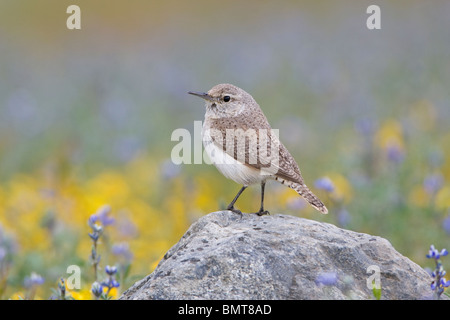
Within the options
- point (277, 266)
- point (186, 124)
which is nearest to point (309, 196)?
point (277, 266)

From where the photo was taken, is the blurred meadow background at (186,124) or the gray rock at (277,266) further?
the blurred meadow background at (186,124)

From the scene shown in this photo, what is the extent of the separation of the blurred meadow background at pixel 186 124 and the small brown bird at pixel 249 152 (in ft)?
1.68

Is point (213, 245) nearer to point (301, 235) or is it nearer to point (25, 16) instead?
point (301, 235)

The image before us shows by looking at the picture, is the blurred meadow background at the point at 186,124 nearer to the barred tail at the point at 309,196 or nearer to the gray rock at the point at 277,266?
the barred tail at the point at 309,196

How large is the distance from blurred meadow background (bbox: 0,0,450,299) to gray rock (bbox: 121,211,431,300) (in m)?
0.99

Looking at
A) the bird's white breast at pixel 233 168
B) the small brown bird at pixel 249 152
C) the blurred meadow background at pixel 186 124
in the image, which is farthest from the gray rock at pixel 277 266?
the blurred meadow background at pixel 186 124

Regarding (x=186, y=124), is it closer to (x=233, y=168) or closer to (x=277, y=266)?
(x=233, y=168)

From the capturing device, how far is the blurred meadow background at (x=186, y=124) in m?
6.80

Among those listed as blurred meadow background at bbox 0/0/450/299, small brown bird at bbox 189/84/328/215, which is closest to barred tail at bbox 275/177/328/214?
small brown bird at bbox 189/84/328/215

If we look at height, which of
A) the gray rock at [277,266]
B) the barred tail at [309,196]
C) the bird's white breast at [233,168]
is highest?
the bird's white breast at [233,168]

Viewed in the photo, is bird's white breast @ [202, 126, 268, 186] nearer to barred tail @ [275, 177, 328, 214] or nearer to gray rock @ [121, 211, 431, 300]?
barred tail @ [275, 177, 328, 214]

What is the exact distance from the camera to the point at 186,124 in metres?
11.3

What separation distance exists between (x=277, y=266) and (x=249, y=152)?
1396 millimetres

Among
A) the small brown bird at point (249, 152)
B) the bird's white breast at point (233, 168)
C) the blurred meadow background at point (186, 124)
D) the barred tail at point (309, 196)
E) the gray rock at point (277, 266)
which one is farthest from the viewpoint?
the blurred meadow background at point (186, 124)
